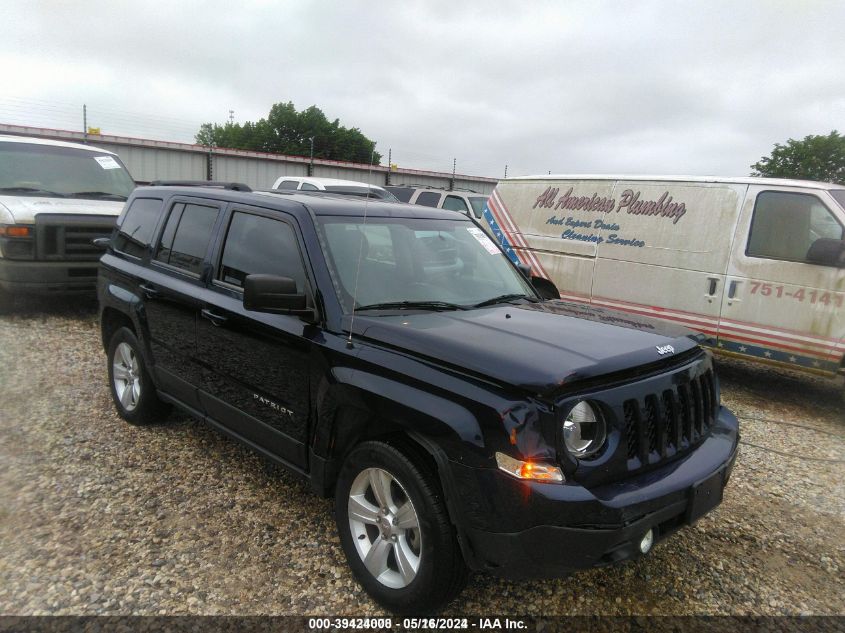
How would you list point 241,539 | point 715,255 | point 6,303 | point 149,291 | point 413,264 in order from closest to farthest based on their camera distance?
point 241,539
point 413,264
point 149,291
point 715,255
point 6,303

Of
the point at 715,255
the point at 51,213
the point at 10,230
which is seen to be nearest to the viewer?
the point at 715,255

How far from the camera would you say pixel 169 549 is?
3.14 metres

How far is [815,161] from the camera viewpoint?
3962 centimetres

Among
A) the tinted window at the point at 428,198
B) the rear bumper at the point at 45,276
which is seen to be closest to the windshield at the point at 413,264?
the rear bumper at the point at 45,276

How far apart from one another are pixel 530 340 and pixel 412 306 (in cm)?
73

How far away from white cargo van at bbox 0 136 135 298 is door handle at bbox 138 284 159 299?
152 inches

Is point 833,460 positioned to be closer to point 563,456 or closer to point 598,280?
point 598,280

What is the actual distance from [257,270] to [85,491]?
174cm

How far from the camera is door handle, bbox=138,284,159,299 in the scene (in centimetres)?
417

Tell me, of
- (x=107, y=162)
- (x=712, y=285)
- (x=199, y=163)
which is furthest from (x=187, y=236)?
(x=199, y=163)

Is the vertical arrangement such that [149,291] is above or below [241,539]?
above

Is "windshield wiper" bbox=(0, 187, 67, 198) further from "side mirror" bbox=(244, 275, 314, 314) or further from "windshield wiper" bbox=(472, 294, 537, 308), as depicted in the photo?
"windshield wiper" bbox=(472, 294, 537, 308)

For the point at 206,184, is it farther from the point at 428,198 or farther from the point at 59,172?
the point at 428,198

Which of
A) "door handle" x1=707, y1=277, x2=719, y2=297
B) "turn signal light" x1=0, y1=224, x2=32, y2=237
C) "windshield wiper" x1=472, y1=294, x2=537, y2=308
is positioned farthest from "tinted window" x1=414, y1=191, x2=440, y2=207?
"windshield wiper" x1=472, y1=294, x2=537, y2=308
